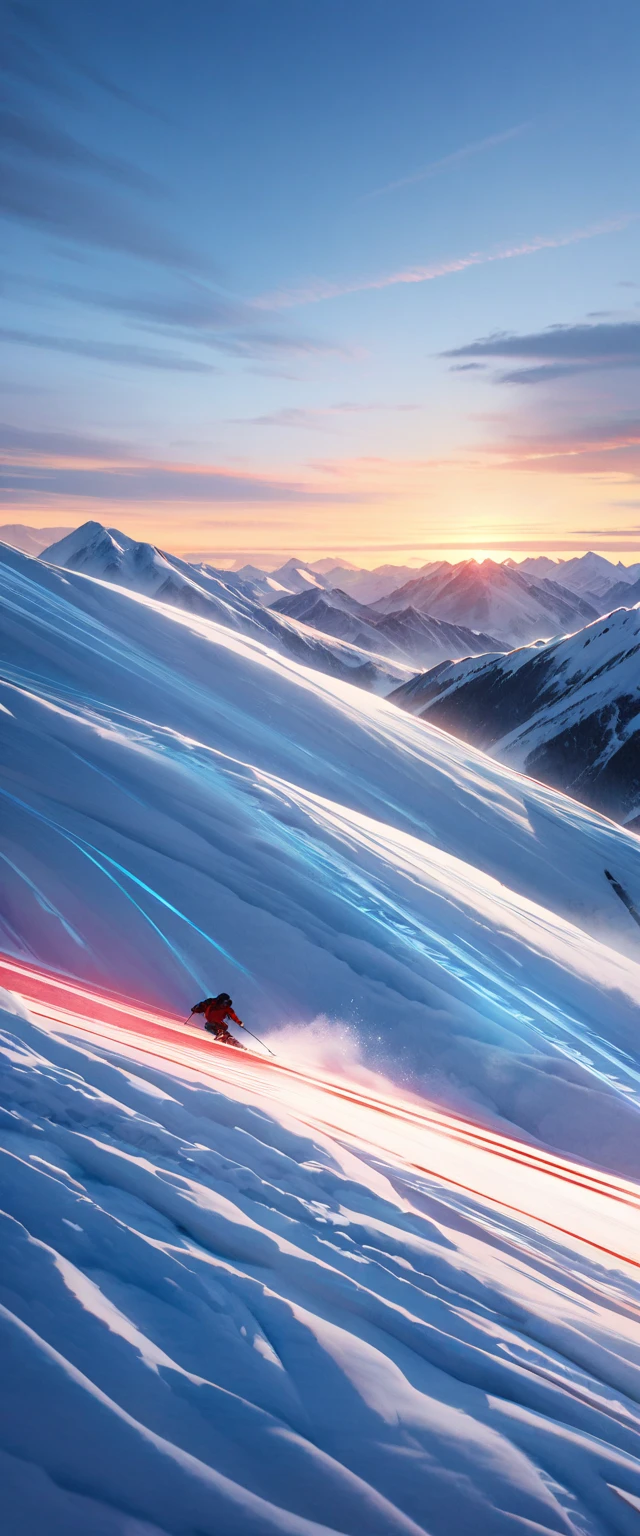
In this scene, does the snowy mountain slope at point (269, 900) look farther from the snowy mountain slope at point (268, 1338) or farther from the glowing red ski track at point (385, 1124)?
the snowy mountain slope at point (268, 1338)

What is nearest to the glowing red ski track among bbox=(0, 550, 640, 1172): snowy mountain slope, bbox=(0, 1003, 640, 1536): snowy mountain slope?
bbox=(0, 1003, 640, 1536): snowy mountain slope

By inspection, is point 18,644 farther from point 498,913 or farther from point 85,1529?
point 85,1529

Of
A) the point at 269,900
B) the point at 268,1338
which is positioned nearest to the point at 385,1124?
the point at 268,1338

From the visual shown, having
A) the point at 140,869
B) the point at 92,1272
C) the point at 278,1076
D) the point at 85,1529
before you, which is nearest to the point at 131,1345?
the point at 92,1272

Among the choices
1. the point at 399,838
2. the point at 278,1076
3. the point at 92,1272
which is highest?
the point at 399,838

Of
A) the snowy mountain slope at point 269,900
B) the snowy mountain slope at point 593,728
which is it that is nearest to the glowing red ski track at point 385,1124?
the snowy mountain slope at point 269,900

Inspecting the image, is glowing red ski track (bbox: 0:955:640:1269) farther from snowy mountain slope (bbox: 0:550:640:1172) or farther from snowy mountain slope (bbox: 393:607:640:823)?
snowy mountain slope (bbox: 393:607:640:823)
